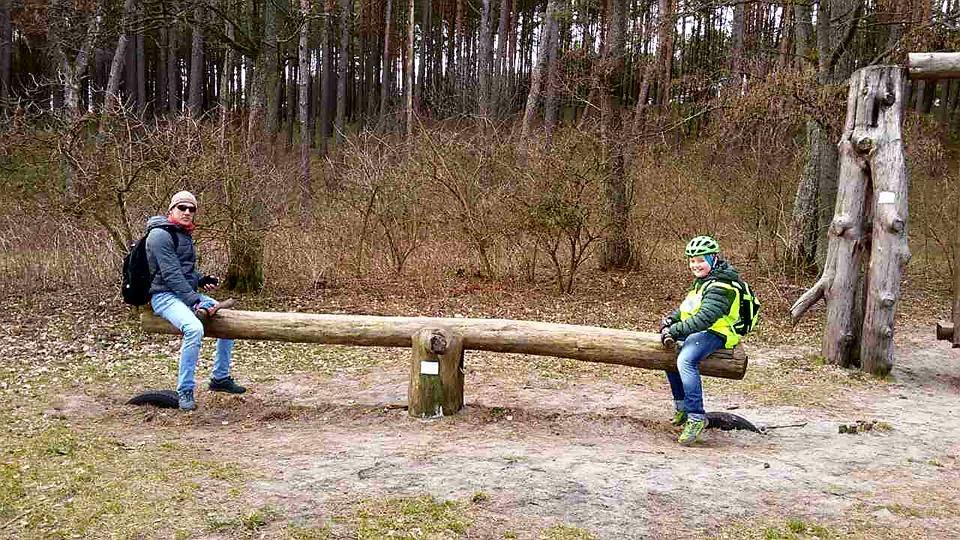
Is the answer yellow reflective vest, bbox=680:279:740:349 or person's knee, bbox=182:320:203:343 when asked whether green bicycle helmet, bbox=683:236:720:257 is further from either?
person's knee, bbox=182:320:203:343

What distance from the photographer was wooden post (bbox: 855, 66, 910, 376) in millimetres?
8211

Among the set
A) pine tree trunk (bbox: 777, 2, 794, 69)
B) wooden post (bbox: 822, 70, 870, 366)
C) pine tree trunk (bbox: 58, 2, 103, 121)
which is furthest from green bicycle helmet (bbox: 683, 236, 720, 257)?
pine tree trunk (bbox: 58, 2, 103, 121)

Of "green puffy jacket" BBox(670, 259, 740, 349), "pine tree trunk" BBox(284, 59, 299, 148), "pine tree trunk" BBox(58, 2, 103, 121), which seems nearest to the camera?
"green puffy jacket" BBox(670, 259, 740, 349)

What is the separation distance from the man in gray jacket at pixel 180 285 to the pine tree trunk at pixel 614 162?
675 centimetres

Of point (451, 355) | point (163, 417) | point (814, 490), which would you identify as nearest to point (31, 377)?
point (163, 417)

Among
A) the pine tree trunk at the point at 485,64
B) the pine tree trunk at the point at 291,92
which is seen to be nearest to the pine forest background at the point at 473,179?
the pine tree trunk at the point at 485,64

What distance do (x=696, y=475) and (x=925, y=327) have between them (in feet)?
26.5

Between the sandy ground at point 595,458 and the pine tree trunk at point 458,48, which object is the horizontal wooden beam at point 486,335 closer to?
the sandy ground at point 595,458

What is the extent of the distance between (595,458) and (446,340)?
1.50 meters

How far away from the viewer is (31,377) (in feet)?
24.9

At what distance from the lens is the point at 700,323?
562 centimetres

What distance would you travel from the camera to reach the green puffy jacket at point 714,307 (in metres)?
5.57

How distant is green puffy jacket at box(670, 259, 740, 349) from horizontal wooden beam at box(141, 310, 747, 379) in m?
0.30

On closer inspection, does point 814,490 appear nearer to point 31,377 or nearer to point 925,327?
point 31,377
